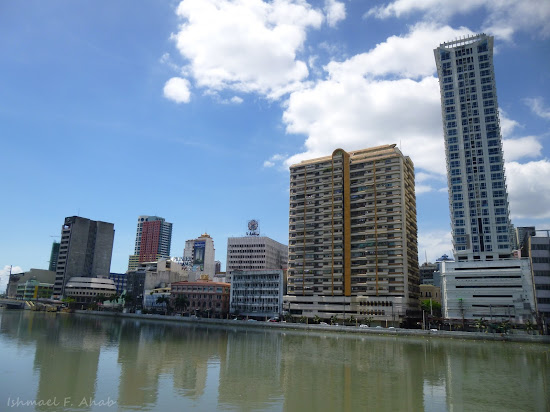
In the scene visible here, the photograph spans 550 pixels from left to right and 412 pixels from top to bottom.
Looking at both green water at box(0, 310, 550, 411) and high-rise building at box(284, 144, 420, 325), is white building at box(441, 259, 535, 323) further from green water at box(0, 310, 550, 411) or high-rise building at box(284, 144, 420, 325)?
green water at box(0, 310, 550, 411)

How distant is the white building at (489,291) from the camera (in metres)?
117

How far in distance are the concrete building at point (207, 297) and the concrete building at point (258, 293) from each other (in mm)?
6370

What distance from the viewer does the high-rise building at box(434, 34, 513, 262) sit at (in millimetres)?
132625

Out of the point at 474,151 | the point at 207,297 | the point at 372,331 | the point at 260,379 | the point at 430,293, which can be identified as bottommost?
the point at 260,379

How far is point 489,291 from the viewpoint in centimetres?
12244

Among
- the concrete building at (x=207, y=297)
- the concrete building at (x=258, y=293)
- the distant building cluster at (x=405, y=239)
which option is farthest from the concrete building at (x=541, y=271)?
the concrete building at (x=207, y=297)

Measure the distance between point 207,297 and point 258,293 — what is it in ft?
84.3

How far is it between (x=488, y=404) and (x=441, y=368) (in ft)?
67.4

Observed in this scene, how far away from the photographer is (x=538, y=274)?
116125mm

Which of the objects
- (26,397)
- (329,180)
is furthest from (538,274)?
(26,397)

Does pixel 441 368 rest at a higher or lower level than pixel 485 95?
lower

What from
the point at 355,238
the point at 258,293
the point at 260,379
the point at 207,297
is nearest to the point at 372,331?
the point at 355,238

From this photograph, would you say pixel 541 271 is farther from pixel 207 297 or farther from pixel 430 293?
pixel 207 297

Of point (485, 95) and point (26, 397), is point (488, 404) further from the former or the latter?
point (485, 95)
